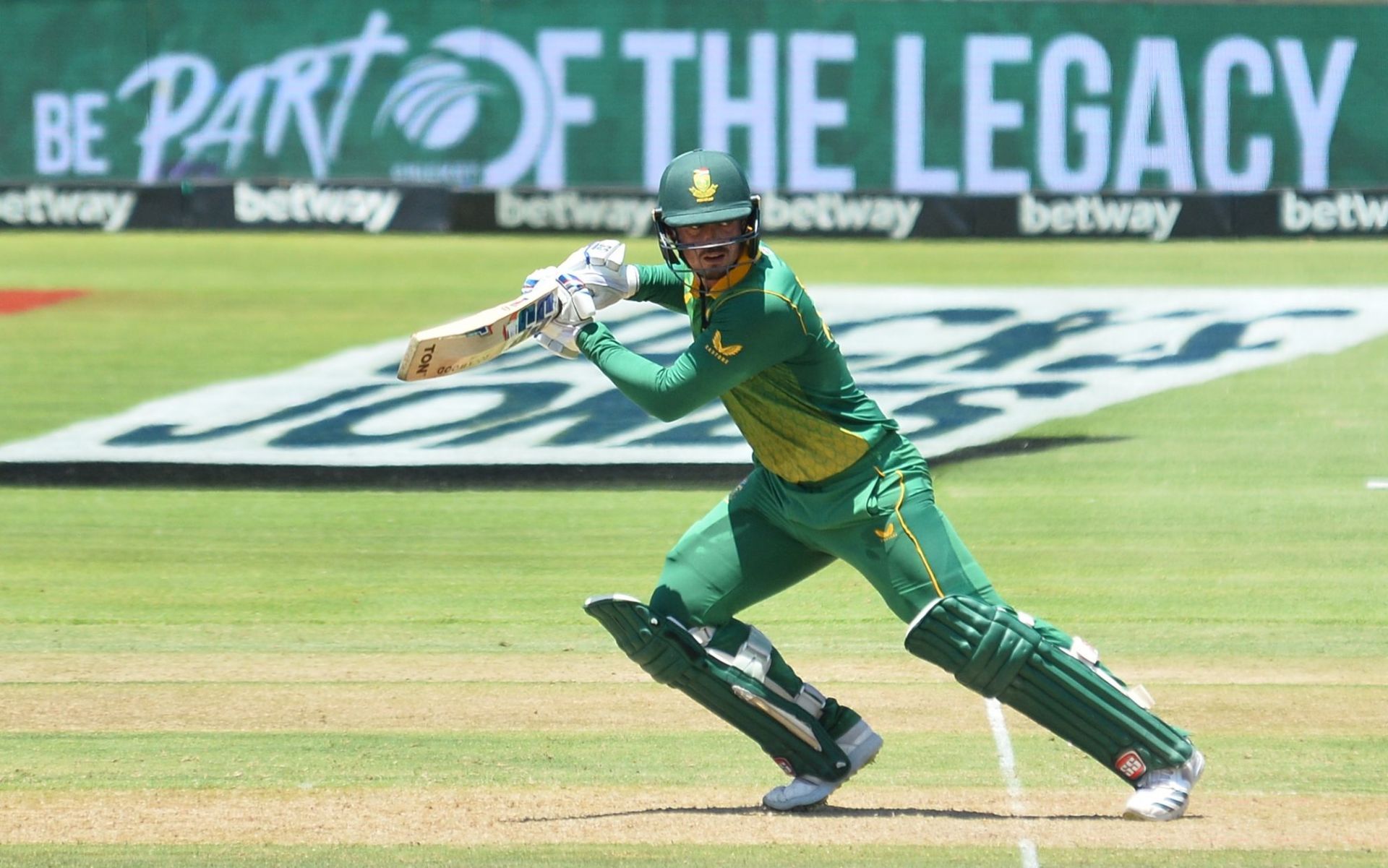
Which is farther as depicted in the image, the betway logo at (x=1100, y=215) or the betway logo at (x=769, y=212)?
the betway logo at (x=769, y=212)

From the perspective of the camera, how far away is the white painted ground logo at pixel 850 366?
1145 centimetres

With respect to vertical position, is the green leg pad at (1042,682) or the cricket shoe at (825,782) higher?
the green leg pad at (1042,682)

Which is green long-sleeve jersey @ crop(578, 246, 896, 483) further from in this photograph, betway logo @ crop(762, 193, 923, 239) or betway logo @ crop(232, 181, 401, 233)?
betway logo @ crop(232, 181, 401, 233)

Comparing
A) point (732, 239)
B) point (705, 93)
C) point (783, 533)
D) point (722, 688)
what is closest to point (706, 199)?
point (732, 239)

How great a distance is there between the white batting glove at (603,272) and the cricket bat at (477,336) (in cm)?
13

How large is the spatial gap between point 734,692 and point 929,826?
69cm

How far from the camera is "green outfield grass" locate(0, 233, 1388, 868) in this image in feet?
16.8

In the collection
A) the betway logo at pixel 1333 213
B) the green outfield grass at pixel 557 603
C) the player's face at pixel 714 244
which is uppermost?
the player's face at pixel 714 244

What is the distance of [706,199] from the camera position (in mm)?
4711

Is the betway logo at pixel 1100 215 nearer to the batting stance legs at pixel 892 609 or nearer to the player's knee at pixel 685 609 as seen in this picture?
the batting stance legs at pixel 892 609

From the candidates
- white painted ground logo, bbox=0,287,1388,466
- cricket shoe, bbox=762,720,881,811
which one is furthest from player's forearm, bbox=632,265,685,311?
white painted ground logo, bbox=0,287,1388,466

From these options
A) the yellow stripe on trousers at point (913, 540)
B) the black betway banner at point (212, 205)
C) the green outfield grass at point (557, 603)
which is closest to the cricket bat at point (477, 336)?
the yellow stripe on trousers at point (913, 540)

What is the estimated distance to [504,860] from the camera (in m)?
4.50

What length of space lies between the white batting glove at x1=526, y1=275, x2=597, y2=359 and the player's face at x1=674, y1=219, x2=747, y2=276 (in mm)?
329
